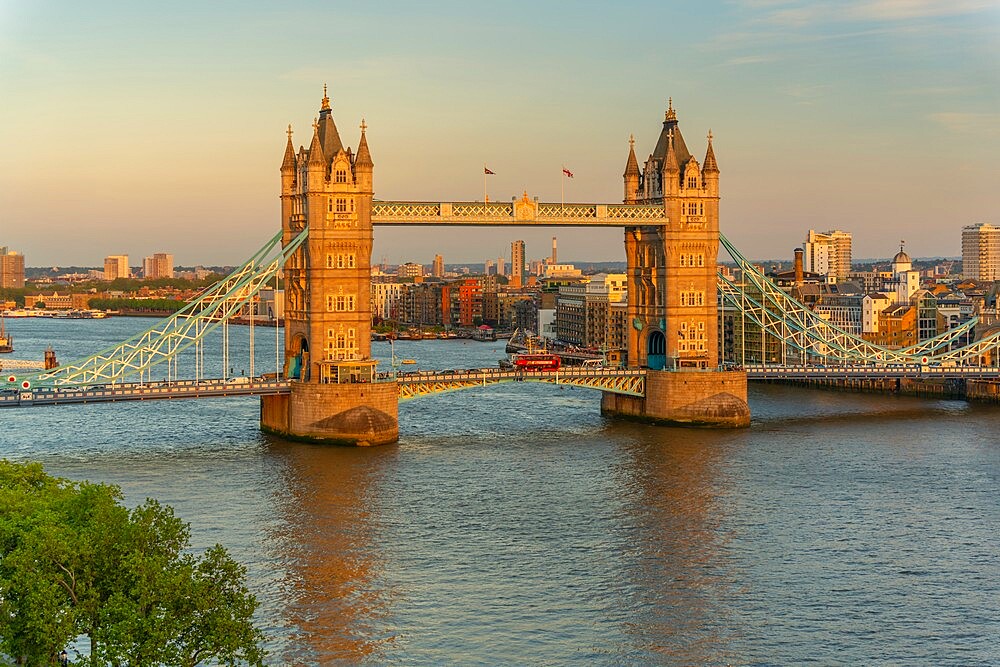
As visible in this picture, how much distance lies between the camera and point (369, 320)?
8025cm

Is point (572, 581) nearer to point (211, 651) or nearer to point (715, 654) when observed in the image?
point (715, 654)

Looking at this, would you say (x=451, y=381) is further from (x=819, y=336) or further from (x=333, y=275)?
(x=819, y=336)

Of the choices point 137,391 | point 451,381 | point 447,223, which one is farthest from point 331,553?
point 447,223

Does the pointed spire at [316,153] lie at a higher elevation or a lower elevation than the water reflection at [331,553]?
higher

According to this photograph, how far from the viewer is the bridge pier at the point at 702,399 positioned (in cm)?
8375

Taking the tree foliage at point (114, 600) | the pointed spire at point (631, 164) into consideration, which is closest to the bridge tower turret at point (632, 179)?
the pointed spire at point (631, 164)

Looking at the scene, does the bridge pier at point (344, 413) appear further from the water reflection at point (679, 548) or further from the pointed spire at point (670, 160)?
the pointed spire at point (670, 160)

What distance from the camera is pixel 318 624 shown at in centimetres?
4262

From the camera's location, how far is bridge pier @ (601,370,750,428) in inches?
3297

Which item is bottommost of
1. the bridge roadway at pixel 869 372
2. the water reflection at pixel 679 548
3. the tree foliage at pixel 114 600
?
the water reflection at pixel 679 548

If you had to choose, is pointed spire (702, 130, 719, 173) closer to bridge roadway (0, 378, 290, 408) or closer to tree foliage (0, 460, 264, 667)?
bridge roadway (0, 378, 290, 408)

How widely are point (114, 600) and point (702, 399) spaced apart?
184ft

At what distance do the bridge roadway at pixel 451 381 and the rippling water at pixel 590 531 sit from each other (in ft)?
8.04

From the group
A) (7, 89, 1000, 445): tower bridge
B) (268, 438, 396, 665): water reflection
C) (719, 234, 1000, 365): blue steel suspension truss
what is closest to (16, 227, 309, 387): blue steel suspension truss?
(7, 89, 1000, 445): tower bridge
